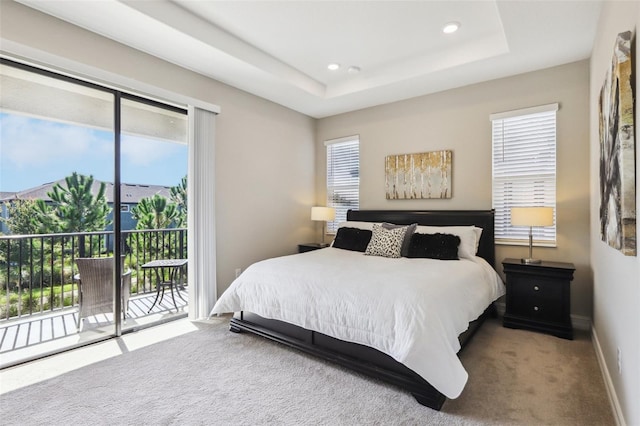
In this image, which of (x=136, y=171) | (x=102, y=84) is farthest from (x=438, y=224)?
(x=102, y=84)

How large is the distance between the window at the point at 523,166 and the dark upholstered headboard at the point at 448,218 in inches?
6.4

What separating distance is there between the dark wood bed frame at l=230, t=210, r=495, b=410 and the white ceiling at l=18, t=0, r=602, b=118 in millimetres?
1676

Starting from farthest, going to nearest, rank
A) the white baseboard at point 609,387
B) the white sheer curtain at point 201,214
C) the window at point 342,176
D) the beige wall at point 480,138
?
the window at point 342,176, the white sheer curtain at point 201,214, the beige wall at point 480,138, the white baseboard at point 609,387

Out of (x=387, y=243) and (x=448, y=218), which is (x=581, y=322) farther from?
(x=387, y=243)

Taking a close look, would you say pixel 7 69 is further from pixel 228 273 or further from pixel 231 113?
pixel 228 273

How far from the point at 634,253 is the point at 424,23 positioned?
8.33ft

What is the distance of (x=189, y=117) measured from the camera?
12.0 feet

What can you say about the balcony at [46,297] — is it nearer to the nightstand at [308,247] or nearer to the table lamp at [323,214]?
the nightstand at [308,247]

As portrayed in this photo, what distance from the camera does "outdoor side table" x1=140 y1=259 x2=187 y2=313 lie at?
4.14m

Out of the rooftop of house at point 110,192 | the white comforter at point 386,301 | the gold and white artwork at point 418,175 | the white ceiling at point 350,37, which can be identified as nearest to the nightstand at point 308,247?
the gold and white artwork at point 418,175

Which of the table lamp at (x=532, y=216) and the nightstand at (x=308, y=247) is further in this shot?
the nightstand at (x=308, y=247)

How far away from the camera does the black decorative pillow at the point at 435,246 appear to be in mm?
3396

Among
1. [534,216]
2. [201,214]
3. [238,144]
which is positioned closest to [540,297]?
[534,216]

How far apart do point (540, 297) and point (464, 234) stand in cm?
93
